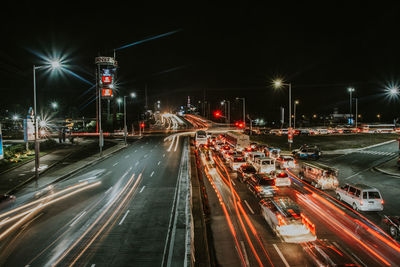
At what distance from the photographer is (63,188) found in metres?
21.7

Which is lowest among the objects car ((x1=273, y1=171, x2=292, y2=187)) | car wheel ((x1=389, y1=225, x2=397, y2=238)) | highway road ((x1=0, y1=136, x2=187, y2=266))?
highway road ((x1=0, y1=136, x2=187, y2=266))

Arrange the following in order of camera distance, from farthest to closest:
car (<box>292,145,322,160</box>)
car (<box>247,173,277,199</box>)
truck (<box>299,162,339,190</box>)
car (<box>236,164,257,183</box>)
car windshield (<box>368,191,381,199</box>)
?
car (<box>292,145,322,160</box>) < car (<box>236,164,257,183</box>) < truck (<box>299,162,339,190</box>) < car (<box>247,173,277,199</box>) < car windshield (<box>368,191,381,199</box>)

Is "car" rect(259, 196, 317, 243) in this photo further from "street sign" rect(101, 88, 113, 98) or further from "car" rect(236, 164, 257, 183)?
"street sign" rect(101, 88, 113, 98)

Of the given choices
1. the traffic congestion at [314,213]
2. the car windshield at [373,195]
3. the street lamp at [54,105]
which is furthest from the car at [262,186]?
the street lamp at [54,105]

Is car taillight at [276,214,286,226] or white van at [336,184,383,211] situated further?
white van at [336,184,383,211]

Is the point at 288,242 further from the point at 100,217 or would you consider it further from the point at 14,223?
the point at 14,223

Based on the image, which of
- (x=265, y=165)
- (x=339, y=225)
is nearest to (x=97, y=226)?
(x=339, y=225)

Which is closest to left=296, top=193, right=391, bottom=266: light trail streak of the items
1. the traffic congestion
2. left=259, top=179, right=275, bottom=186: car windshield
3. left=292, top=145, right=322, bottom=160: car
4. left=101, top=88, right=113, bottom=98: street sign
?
the traffic congestion

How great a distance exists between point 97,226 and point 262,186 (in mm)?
10659

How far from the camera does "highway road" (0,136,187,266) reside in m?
10.8

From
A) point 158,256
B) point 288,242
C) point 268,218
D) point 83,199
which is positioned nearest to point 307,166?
point 268,218

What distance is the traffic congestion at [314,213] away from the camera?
10586mm

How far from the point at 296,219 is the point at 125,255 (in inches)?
296

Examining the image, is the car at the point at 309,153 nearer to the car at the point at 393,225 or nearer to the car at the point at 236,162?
the car at the point at 236,162
